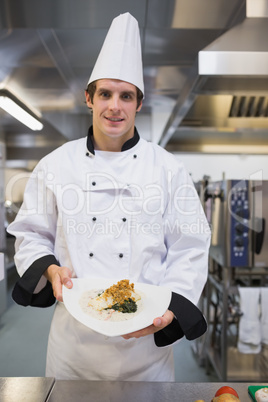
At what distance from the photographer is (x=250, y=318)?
2.50m

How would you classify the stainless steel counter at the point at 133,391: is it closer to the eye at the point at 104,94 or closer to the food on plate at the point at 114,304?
the food on plate at the point at 114,304

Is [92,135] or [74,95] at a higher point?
[74,95]

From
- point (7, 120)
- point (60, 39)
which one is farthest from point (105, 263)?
point (7, 120)

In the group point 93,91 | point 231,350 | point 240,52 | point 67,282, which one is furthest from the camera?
point 231,350

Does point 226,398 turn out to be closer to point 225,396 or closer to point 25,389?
point 225,396

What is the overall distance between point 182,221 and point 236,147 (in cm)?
365

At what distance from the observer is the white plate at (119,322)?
2.99 feet

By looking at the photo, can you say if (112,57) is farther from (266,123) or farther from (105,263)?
(266,123)

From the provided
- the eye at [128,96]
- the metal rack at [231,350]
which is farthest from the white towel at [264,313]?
the eye at [128,96]

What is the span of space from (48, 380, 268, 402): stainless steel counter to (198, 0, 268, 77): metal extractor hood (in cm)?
150

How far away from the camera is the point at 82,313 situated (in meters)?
0.96

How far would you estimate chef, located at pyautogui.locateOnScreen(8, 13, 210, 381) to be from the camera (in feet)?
3.80

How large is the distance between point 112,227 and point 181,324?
34cm

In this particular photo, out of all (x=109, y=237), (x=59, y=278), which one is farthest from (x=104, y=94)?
(x=59, y=278)
